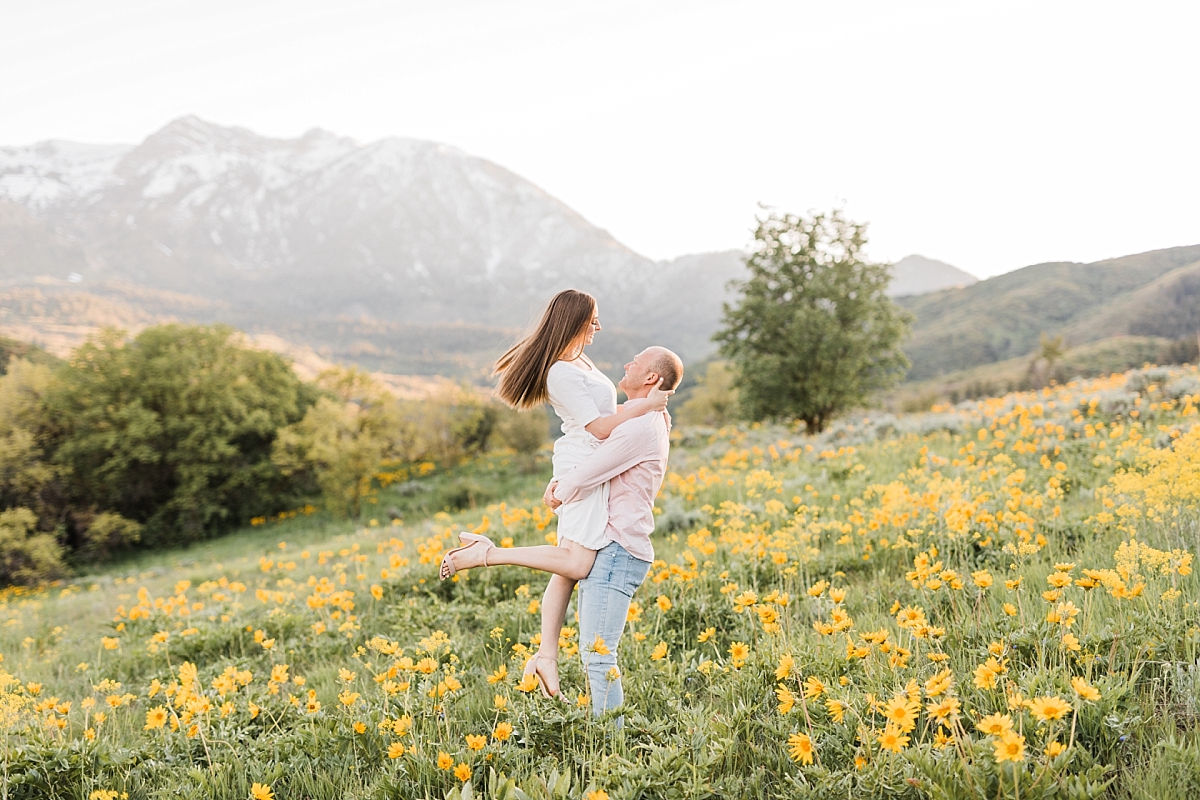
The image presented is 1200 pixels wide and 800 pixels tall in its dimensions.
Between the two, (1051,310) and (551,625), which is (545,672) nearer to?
(551,625)

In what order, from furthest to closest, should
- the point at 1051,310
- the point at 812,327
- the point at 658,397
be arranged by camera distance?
the point at 1051,310
the point at 812,327
the point at 658,397

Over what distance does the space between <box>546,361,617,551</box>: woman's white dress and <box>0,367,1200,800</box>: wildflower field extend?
0.57 meters

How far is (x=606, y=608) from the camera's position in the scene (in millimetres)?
3154

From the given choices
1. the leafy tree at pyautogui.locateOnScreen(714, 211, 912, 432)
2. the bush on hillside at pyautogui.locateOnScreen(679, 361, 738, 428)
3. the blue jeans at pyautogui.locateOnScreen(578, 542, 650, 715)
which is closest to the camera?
the blue jeans at pyautogui.locateOnScreen(578, 542, 650, 715)

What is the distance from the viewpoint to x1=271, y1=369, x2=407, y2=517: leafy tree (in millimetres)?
24875

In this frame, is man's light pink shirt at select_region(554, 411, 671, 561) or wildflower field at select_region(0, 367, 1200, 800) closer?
wildflower field at select_region(0, 367, 1200, 800)

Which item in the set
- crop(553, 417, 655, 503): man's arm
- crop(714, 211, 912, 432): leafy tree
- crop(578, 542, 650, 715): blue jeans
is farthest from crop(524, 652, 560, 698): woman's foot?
crop(714, 211, 912, 432): leafy tree

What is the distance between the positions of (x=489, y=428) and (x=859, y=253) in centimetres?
2507

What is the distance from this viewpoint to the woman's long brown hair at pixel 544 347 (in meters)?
3.32

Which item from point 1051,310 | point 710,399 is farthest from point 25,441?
point 1051,310

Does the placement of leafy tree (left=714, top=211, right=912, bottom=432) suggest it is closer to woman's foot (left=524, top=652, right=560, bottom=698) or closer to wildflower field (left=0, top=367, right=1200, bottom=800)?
wildflower field (left=0, top=367, right=1200, bottom=800)

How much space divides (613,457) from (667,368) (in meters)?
0.58

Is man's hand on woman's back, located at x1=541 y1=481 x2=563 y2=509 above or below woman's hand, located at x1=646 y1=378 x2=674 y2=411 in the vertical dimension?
below

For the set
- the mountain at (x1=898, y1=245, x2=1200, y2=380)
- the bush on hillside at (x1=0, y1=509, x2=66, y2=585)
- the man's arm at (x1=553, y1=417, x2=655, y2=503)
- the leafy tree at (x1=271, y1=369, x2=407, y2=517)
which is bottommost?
the bush on hillside at (x1=0, y1=509, x2=66, y2=585)
